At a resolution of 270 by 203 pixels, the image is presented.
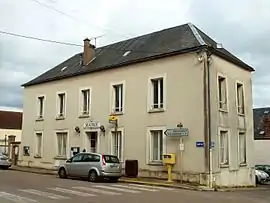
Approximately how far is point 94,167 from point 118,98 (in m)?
6.20

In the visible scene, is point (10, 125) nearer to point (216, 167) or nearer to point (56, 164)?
point (56, 164)

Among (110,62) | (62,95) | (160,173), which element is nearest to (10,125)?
(62,95)

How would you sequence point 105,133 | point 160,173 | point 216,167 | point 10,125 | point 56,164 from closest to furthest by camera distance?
point 216,167 → point 160,173 → point 105,133 → point 56,164 → point 10,125

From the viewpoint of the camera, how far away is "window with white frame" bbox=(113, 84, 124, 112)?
26344mm

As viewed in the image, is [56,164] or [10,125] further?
[10,125]

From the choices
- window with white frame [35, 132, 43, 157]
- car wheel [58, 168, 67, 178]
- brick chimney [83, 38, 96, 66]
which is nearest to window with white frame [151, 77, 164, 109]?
car wheel [58, 168, 67, 178]

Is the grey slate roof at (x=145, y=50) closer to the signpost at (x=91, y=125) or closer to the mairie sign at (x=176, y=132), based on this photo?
the signpost at (x=91, y=125)

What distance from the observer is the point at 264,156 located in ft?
138

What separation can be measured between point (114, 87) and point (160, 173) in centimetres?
672

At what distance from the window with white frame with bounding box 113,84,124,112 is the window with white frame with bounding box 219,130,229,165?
6551mm

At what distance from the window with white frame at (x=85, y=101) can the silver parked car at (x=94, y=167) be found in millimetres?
6056

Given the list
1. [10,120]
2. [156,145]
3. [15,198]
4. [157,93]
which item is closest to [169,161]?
[156,145]

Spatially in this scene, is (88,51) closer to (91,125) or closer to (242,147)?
(91,125)

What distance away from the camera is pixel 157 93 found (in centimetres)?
2445
